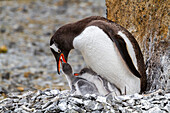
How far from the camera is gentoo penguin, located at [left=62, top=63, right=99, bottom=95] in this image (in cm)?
321

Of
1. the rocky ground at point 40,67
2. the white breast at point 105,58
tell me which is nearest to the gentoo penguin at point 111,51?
the white breast at point 105,58

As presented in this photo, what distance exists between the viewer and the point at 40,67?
23.2ft

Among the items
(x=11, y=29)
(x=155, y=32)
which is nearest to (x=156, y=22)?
(x=155, y=32)

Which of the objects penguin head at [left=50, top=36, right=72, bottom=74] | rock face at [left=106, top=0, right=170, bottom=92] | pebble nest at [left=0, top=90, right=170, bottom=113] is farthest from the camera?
penguin head at [left=50, top=36, right=72, bottom=74]

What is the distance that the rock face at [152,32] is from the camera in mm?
3193

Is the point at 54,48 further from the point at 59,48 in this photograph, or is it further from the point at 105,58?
the point at 105,58

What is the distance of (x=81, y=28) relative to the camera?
3172mm

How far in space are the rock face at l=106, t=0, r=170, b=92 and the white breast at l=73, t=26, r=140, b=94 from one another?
24cm

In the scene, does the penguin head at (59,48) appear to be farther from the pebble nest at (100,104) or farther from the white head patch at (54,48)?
the pebble nest at (100,104)

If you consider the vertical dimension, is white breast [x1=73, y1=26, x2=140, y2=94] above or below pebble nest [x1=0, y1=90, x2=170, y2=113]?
above

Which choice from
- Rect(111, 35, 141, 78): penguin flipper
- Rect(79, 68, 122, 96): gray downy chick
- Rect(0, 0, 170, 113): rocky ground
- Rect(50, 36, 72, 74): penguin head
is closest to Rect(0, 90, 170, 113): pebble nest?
Rect(0, 0, 170, 113): rocky ground

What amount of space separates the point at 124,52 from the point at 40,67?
168 inches

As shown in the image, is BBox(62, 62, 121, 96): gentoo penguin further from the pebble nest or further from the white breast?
the pebble nest

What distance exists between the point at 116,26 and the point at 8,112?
1273mm
